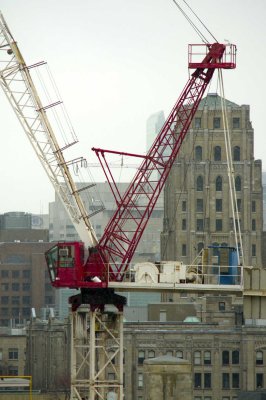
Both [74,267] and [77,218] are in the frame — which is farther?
[77,218]

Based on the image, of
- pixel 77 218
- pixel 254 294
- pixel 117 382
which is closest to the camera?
pixel 254 294

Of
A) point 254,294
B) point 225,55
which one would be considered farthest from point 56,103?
point 254,294

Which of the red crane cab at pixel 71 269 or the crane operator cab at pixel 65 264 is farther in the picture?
the crane operator cab at pixel 65 264

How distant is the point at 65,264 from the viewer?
Answer: 369 ft

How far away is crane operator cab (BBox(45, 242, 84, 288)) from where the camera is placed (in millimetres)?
111750

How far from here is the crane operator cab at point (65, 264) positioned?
11175cm

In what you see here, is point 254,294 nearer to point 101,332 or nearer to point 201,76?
point 101,332

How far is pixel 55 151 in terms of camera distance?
118688 mm

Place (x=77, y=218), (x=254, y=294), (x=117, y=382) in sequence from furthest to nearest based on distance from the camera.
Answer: (x=77, y=218) < (x=117, y=382) < (x=254, y=294)

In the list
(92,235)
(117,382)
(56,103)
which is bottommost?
(117,382)

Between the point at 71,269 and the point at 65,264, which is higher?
the point at 65,264

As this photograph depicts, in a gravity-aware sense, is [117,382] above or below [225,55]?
below

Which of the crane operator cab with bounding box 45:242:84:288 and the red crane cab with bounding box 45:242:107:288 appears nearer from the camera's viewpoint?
the red crane cab with bounding box 45:242:107:288

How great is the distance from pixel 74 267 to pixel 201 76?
53.0 feet
